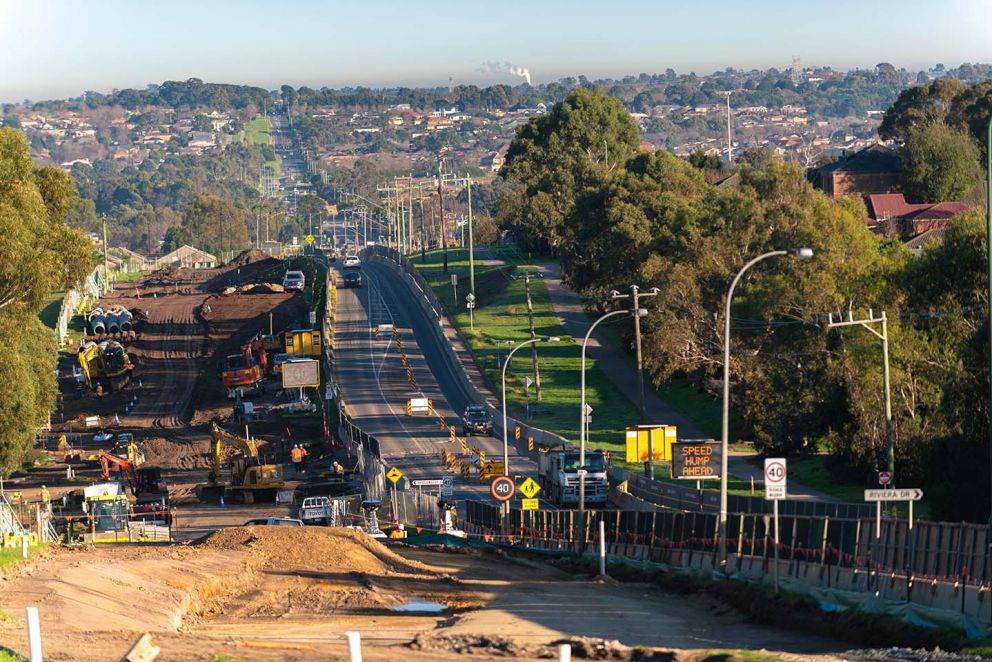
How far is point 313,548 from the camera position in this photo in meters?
47.7

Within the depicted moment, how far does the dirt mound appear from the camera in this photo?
45719 mm

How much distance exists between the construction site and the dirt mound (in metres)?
0.11

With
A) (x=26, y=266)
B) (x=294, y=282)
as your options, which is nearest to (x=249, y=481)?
(x=26, y=266)

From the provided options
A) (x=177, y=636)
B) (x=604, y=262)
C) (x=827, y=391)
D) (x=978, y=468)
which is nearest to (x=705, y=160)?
(x=604, y=262)

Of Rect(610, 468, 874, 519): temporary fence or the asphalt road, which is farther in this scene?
the asphalt road

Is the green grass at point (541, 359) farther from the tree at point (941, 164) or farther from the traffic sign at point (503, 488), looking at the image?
the tree at point (941, 164)

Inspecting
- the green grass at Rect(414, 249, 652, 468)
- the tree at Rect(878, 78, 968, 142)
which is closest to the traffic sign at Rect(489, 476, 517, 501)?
the green grass at Rect(414, 249, 652, 468)

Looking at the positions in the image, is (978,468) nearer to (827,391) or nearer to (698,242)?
(827,391)

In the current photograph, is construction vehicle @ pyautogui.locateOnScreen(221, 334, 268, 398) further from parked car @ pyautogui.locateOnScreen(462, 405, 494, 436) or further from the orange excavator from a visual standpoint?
the orange excavator

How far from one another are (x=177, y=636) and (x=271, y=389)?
277ft

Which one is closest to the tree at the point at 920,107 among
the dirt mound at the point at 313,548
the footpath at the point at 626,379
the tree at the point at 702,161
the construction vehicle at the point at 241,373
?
the tree at the point at 702,161

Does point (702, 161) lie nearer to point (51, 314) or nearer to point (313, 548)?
point (51, 314)

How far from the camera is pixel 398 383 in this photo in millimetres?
113062

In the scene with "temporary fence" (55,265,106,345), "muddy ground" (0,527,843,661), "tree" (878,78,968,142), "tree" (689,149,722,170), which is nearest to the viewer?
"muddy ground" (0,527,843,661)
